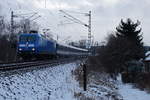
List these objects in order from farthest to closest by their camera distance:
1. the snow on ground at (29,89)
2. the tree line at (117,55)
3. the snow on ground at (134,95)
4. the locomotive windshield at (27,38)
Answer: the tree line at (117,55), the locomotive windshield at (27,38), the snow on ground at (134,95), the snow on ground at (29,89)

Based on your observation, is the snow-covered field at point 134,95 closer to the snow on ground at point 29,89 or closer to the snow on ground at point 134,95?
the snow on ground at point 134,95

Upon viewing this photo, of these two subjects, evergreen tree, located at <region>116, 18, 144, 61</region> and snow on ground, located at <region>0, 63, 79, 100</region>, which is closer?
snow on ground, located at <region>0, 63, 79, 100</region>

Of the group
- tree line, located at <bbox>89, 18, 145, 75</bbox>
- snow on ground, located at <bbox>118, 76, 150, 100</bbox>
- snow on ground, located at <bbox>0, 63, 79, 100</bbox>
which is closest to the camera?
snow on ground, located at <bbox>0, 63, 79, 100</bbox>

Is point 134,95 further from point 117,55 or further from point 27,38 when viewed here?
point 117,55

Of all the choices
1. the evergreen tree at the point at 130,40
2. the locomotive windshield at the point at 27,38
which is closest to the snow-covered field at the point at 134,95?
the locomotive windshield at the point at 27,38

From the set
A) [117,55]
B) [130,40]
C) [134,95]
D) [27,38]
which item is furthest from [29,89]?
[130,40]

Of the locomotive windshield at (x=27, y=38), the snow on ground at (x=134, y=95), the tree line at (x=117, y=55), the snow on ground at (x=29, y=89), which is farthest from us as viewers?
the tree line at (x=117, y=55)

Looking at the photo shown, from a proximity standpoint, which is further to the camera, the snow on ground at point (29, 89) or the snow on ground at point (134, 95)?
the snow on ground at point (134, 95)

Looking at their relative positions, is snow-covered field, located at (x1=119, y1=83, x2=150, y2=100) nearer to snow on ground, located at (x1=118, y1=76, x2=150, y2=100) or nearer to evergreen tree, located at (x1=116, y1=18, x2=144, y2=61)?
snow on ground, located at (x1=118, y1=76, x2=150, y2=100)

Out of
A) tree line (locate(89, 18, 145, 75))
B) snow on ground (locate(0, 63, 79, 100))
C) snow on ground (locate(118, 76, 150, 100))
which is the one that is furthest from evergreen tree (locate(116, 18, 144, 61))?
snow on ground (locate(0, 63, 79, 100))

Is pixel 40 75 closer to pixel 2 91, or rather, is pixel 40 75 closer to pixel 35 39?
pixel 2 91

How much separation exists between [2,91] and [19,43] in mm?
20344

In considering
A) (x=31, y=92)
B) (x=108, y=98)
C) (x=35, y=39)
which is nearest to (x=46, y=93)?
(x=31, y=92)

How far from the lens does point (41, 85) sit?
17875 millimetres
